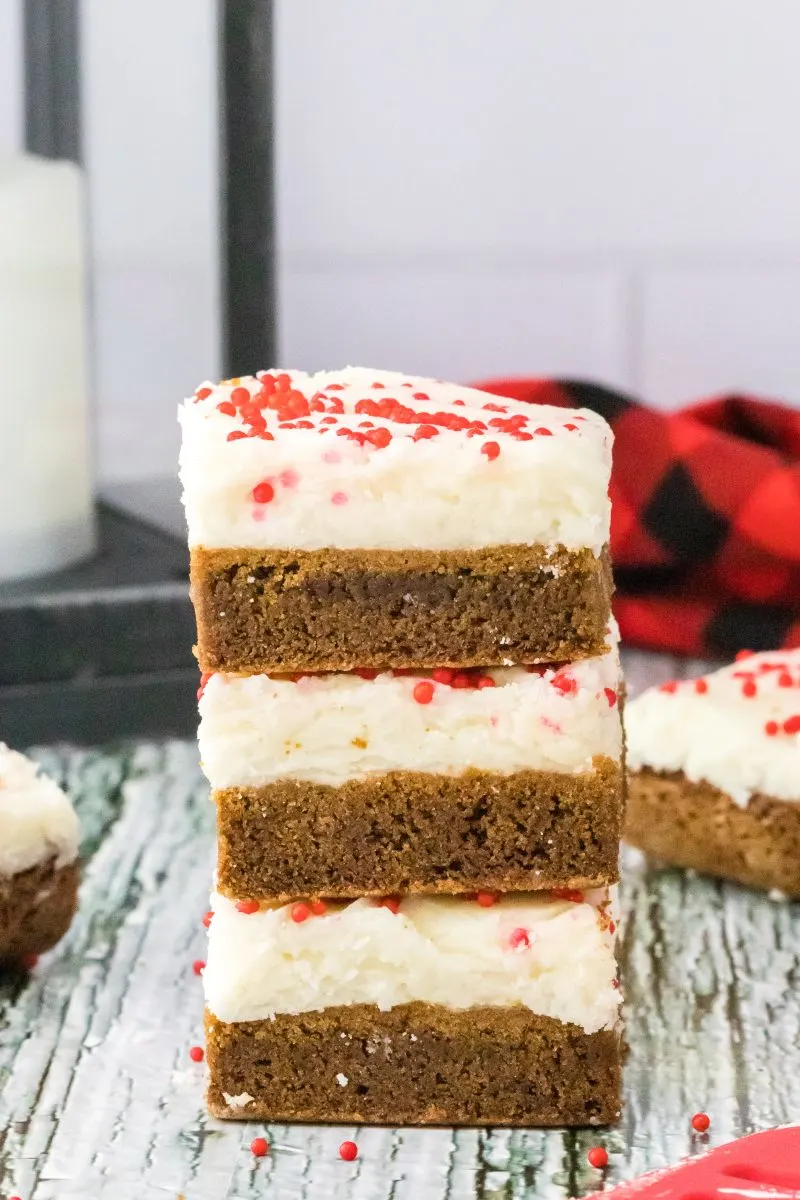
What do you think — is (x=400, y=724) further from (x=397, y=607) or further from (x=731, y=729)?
(x=731, y=729)

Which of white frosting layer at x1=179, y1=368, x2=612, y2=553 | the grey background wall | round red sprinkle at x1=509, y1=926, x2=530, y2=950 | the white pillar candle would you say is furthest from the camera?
the grey background wall

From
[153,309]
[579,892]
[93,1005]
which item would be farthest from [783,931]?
[153,309]

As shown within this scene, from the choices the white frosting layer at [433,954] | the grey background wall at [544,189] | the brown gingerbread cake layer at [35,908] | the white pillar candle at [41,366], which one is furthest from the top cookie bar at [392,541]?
the grey background wall at [544,189]

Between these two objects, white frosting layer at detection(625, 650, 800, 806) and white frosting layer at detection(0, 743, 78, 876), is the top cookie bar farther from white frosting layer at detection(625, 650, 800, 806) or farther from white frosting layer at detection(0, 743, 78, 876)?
white frosting layer at detection(625, 650, 800, 806)

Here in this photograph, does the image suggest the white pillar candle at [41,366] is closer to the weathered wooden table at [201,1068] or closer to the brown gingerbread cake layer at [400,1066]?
the weathered wooden table at [201,1068]

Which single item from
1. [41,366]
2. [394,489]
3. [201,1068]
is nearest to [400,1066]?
[201,1068]

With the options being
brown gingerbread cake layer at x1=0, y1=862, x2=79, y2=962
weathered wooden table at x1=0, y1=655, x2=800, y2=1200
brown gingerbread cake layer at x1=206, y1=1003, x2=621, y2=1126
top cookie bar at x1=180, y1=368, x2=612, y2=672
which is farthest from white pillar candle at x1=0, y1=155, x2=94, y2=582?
brown gingerbread cake layer at x1=206, y1=1003, x2=621, y2=1126
